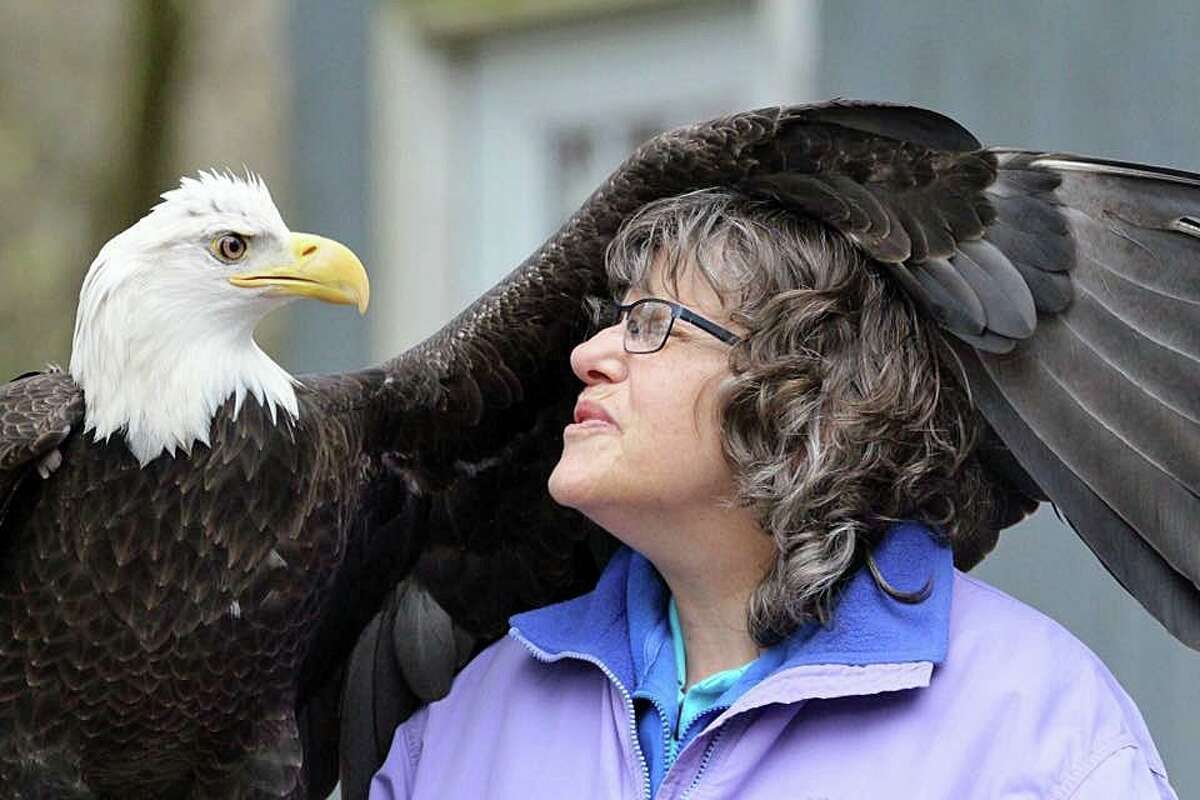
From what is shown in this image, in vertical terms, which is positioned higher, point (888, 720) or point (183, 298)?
point (183, 298)

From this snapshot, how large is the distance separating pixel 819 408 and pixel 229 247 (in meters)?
0.99

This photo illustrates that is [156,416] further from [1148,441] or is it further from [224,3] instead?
[224,3]

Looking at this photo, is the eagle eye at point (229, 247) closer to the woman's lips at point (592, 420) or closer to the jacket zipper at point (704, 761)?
the woman's lips at point (592, 420)

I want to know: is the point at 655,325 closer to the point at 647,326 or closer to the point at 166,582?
the point at 647,326

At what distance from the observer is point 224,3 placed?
6.66 metres

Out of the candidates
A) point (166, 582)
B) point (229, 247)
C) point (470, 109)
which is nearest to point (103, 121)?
point (470, 109)

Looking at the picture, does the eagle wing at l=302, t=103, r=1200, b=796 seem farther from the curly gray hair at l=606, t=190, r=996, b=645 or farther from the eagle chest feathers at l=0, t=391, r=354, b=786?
the eagle chest feathers at l=0, t=391, r=354, b=786

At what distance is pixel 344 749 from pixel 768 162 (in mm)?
1260

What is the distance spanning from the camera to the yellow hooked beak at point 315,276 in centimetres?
311

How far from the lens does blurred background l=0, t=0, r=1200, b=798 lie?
5.02 metres

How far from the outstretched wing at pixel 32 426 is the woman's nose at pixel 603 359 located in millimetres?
851

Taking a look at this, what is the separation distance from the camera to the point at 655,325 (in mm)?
2707

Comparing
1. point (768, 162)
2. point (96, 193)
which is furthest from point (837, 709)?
point (96, 193)

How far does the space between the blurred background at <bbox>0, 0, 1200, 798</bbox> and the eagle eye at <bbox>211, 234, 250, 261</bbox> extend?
250 centimetres
